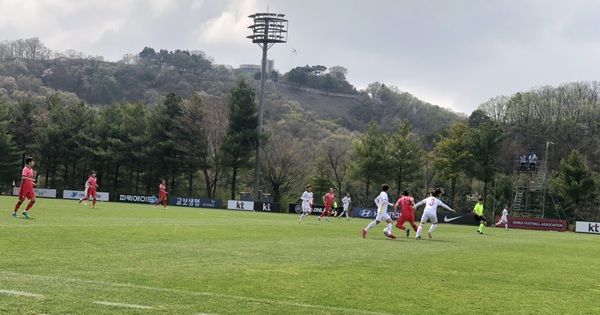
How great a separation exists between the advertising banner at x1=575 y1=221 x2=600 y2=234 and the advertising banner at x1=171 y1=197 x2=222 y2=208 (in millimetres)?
38401

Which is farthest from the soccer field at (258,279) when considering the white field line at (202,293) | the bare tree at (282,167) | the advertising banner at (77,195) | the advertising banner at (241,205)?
the bare tree at (282,167)

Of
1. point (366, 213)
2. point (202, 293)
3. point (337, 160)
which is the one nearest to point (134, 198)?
point (366, 213)

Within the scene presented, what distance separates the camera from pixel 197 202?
73.7 m

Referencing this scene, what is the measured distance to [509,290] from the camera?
11.3 m

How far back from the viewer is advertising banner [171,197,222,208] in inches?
2840

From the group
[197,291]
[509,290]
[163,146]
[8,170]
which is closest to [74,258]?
[197,291]

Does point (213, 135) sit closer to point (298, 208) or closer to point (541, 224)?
point (298, 208)

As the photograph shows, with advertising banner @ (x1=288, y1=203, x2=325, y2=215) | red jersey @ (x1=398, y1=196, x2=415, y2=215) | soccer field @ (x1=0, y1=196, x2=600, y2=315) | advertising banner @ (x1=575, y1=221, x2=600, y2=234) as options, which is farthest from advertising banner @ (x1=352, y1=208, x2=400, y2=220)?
soccer field @ (x1=0, y1=196, x2=600, y2=315)

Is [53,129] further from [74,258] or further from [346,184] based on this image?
[74,258]

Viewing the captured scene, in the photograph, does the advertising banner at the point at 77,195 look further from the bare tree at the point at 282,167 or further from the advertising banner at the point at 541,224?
the advertising banner at the point at 541,224

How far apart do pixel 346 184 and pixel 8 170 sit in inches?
1938

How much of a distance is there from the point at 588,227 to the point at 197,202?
140ft

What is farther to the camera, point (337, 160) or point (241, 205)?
point (337, 160)

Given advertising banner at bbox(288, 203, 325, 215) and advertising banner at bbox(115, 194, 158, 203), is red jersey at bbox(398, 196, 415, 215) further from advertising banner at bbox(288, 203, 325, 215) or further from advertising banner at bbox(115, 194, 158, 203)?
advertising banner at bbox(115, 194, 158, 203)
